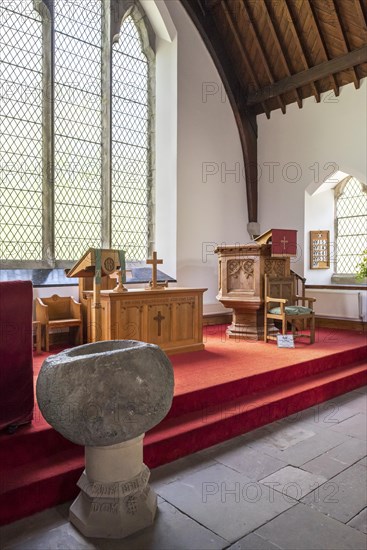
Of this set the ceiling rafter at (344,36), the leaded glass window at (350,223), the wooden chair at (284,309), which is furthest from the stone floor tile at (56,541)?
the ceiling rafter at (344,36)

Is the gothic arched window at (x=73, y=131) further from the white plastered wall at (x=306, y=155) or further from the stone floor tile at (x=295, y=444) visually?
the stone floor tile at (x=295, y=444)

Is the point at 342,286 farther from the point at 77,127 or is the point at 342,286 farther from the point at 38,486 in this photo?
the point at 38,486

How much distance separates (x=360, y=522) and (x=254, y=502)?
22.5 inches

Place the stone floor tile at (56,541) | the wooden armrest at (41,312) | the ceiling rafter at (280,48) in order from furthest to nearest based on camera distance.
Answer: the ceiling rafter at (280,48)
the wooden armrest at (41,312)
the stone floor tile at (56,541)

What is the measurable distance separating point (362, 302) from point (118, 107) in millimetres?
5003

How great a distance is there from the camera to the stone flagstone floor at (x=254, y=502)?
2.11m

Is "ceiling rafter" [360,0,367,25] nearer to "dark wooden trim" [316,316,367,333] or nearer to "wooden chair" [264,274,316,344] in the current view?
"wooden chair" [264,274,316,344]

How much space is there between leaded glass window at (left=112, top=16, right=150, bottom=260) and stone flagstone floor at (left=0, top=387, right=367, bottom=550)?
4181mm

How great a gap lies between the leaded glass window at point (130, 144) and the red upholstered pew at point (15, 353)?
3995 mm

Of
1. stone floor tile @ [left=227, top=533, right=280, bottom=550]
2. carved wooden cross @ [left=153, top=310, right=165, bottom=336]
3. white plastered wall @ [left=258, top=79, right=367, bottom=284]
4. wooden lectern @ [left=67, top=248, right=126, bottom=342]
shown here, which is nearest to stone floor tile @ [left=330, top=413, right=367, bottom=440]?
stone floor tile @ [left=227, top=533, right=280, bottom=550]

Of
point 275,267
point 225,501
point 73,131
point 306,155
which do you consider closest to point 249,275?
point 275,267

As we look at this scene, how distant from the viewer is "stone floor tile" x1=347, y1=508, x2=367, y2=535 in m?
2.22

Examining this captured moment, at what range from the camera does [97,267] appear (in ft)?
13.9

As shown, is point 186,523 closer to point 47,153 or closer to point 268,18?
point 47,153
